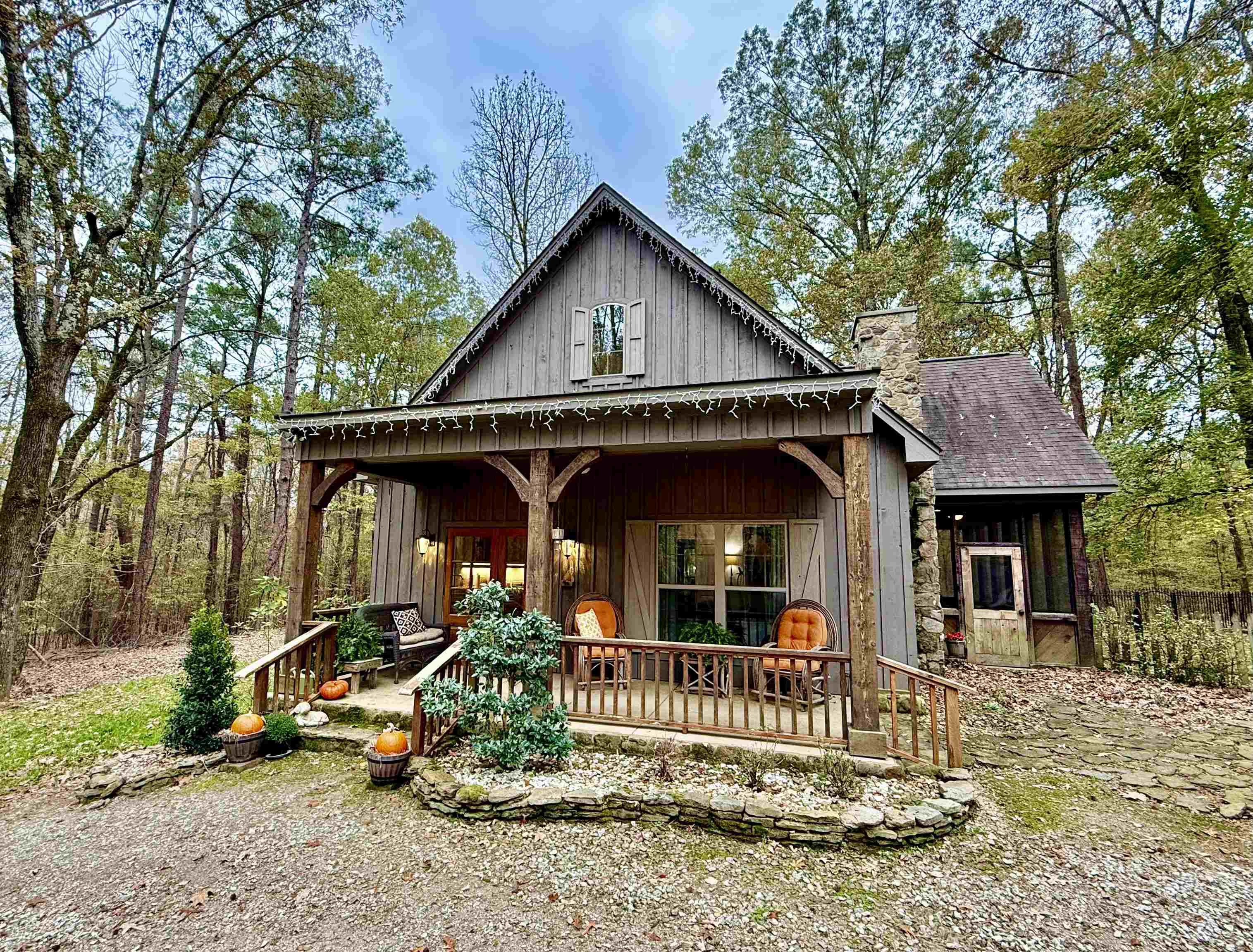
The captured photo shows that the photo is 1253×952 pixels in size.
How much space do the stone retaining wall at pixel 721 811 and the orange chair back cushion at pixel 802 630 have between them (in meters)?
1.76

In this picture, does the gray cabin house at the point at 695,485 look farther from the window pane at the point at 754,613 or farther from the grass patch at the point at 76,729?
the grass patch at the point at 76,729

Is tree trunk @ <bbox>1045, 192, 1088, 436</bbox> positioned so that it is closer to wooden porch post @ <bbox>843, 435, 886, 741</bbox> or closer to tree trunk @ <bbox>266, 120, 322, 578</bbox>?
wooden porch post @ <bbox>843, 435, 886, 741</bbox>

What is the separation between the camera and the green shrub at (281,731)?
4.89 meters

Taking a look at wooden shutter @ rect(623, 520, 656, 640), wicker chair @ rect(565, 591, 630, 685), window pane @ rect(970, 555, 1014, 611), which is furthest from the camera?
window pane @ rect(970, 555, 1014, 611)

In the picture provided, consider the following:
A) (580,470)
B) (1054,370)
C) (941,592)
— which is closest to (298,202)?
(580,470)

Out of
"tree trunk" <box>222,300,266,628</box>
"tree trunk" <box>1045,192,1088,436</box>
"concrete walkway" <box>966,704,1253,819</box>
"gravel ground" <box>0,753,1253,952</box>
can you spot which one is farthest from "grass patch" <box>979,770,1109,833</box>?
"tree trunk" <box>222,300,266,628</box>

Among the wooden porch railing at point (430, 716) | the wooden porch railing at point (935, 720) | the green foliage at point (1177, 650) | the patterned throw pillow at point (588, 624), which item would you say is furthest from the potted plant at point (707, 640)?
the green foliage at point (1177, 650)

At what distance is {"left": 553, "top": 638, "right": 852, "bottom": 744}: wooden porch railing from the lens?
4375 millimetres

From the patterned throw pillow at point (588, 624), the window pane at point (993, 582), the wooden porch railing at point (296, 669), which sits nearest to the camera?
the wooden porch railing at point (296, 669)

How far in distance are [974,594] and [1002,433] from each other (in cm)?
278

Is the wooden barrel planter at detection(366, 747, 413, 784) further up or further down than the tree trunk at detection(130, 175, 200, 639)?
further down

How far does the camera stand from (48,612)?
11.2 metres

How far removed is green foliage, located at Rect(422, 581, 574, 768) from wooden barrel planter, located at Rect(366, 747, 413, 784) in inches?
16.3

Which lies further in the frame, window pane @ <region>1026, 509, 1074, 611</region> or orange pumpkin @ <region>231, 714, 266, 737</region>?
window pane @ <region>1026, 509, 1074, 611</region>
